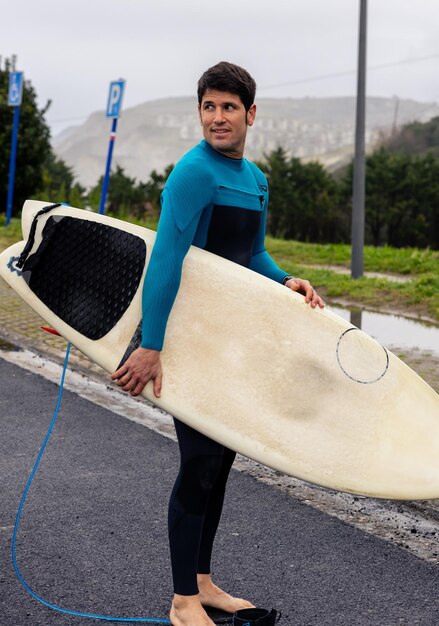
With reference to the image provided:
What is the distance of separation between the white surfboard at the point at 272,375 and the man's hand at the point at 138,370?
0.24 ft

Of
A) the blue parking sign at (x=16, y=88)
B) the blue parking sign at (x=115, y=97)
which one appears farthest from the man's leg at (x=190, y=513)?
the blue parking sign at (x=16, y=88)

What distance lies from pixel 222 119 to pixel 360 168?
A: 35.1 feet

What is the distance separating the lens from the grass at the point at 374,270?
11234 mm

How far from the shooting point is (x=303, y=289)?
11.0 feet

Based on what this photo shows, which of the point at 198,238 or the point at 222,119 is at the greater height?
the point at 222,119

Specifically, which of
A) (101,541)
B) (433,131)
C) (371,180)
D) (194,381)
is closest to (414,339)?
(101,541)

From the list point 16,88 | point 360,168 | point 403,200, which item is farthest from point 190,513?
point 403,200

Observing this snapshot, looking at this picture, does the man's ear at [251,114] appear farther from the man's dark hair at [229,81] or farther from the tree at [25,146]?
the tree at [25,146]

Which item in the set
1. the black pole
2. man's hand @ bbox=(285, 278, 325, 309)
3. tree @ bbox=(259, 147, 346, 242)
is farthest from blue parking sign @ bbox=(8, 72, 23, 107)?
tree @ bbox=(259, 147, 346, 242)

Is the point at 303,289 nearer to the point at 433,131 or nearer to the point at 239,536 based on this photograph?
the point at 239,536

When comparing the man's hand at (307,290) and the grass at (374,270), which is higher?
the man's hand at (307,290)

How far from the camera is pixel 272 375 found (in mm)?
Answer: 3113

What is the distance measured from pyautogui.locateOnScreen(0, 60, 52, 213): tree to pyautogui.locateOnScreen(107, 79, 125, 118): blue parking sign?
972 centimetres

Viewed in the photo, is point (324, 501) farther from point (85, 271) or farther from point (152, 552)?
point (85, 271)
